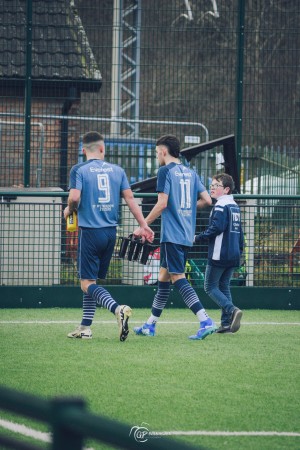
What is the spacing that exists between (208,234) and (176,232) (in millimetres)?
434

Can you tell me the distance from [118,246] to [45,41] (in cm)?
368

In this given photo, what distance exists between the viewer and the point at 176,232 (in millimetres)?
8195

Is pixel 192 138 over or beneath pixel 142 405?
over

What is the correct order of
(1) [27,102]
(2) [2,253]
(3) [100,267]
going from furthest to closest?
(1) [27,102] < (2) [2,253] < (3) [100,267]

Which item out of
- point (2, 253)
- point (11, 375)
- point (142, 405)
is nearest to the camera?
point (142, 405)

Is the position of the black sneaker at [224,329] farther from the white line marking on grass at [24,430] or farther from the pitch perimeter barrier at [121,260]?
the white line marking on grass at [24,430]

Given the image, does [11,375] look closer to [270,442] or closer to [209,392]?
[209,392]

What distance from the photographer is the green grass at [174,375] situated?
16.0 ft

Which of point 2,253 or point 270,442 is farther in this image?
point 2,253

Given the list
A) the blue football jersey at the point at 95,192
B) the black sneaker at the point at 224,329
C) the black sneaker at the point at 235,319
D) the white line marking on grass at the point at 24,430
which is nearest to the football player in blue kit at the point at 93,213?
the blue football jersey at the point at 95,192

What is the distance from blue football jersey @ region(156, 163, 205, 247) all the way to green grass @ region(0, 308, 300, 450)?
0.95 metres

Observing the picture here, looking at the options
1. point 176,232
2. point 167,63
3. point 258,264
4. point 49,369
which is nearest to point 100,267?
point 176,232

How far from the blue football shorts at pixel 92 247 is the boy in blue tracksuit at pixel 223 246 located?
93 cm

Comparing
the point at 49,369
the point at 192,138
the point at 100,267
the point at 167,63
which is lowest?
the point at 49,369
